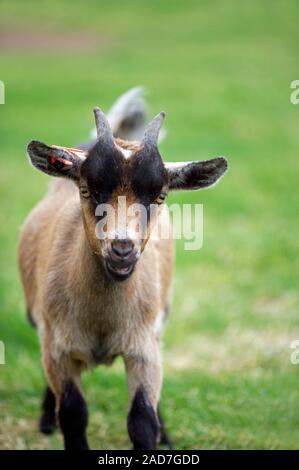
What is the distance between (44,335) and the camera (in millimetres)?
6895

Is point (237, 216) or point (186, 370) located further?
point (237, 216)

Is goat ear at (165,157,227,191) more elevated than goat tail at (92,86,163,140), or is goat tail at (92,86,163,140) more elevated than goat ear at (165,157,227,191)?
goat tail at (92,86,163,140)

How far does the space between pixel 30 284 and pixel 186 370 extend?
275cm

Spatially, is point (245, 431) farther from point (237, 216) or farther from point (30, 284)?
point (237, 216)

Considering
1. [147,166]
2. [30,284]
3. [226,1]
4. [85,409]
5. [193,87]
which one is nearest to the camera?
[147,166]

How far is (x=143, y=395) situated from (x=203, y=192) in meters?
11.4

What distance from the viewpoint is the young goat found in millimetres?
5734

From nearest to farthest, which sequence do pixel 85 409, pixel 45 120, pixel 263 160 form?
pixel 85 409, pixel 263 160, pixel 45 120

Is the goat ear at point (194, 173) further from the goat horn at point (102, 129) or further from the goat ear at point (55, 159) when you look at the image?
the goat ear at point (55, 159)

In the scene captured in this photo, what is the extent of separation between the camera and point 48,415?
26.8 feet

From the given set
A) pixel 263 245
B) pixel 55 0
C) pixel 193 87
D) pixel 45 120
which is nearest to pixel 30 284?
pixel 263 245
